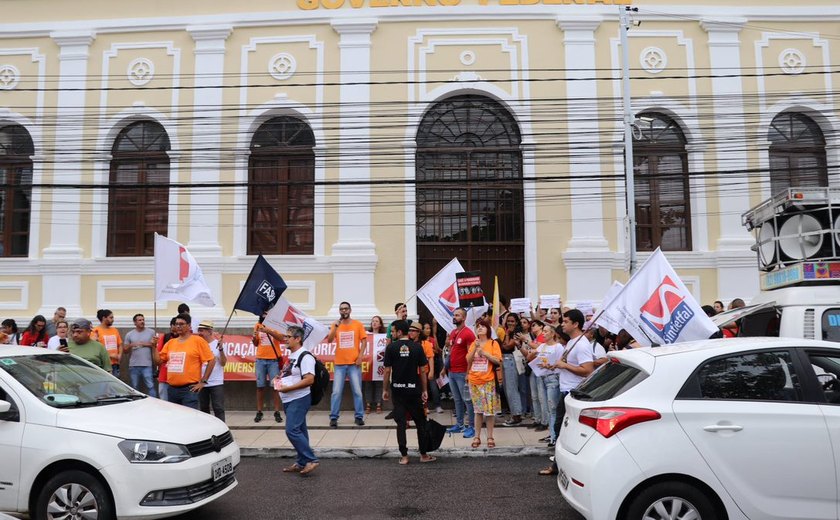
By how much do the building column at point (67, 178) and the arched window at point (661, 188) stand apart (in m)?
12.8

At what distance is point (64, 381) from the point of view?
6152 millimetres

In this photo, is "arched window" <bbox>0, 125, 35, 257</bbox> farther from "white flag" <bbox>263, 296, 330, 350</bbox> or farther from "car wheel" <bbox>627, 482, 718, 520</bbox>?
"car wheel" <bbox>627, 482, 718, 520</bbox>

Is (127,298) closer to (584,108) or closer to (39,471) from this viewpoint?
(39,471)

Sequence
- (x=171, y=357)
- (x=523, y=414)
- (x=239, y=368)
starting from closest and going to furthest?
(x=171, y=357) < (x=523, y=414) < (x=239, y=368)

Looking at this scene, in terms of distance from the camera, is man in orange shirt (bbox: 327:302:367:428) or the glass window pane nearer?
the glass window pane

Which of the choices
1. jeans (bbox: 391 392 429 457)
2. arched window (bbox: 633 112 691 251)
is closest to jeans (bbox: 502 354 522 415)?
jeans (bbox: 391 392 429 457)

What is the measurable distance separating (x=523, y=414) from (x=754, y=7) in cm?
1110

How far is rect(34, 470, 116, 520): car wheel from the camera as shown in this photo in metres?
5.27

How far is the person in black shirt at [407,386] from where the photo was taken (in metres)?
8.27

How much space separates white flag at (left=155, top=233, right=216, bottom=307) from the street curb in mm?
2953

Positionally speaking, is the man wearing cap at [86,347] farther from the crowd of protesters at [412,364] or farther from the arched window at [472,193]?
the arched window at [472,193]

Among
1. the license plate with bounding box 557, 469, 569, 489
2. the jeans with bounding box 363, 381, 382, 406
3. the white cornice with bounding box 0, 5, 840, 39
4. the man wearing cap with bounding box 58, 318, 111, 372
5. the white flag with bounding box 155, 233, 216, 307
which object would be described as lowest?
the jeans with bounding box 363, 381, 382, 406

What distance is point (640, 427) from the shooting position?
4.78m

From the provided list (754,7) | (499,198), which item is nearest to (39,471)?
(499,198)
